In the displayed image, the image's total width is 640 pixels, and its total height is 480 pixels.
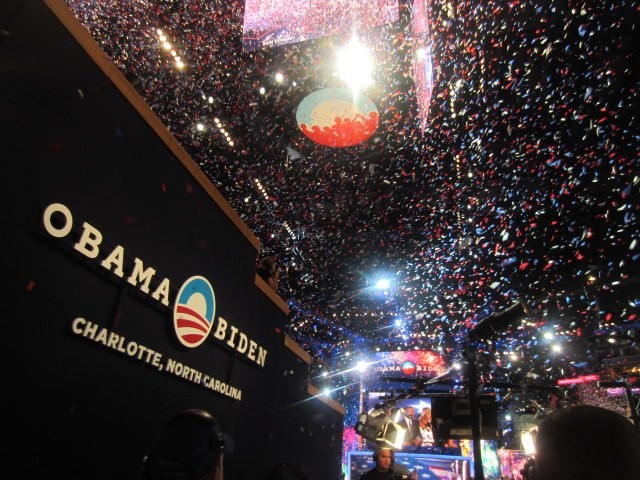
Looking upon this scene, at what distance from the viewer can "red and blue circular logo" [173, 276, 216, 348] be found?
2270 mm

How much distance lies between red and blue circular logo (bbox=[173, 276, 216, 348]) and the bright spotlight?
485 cm

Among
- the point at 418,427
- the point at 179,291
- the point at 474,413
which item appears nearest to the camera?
the point at 179,291

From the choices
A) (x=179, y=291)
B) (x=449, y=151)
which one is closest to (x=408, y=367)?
(x=449, y=151)

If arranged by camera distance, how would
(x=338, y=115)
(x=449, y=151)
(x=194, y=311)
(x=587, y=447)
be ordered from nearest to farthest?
1. (x=587, y=447)
2. (x=194, y=311)
3. (x=338, y=115)
4. (x=449, y=151)

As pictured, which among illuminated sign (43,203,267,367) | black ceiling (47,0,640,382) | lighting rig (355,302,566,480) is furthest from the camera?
black ceiling (47,0,640,382)

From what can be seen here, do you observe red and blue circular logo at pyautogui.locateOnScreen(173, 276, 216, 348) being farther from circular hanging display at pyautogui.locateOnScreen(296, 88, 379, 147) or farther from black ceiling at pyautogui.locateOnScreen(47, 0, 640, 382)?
circular hanging display at pyautogui.locateOnScreen(296, 88, 379, 147)

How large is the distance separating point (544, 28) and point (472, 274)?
8.44m

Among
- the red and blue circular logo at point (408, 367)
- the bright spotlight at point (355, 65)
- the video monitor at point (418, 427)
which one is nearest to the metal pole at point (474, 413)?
the bright spotlight at point (355, 65)

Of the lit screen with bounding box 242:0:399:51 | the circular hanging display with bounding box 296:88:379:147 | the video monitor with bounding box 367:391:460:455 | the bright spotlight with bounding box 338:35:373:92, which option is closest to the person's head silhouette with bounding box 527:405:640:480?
the lit screen with bounding box 242:0:399:51

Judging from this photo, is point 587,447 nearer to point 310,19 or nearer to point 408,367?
point 310,19

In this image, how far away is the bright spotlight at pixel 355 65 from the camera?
6.20m

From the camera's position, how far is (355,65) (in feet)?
20.8

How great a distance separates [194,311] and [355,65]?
17.3ft

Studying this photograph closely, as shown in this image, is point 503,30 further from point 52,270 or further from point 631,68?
point 52,270
